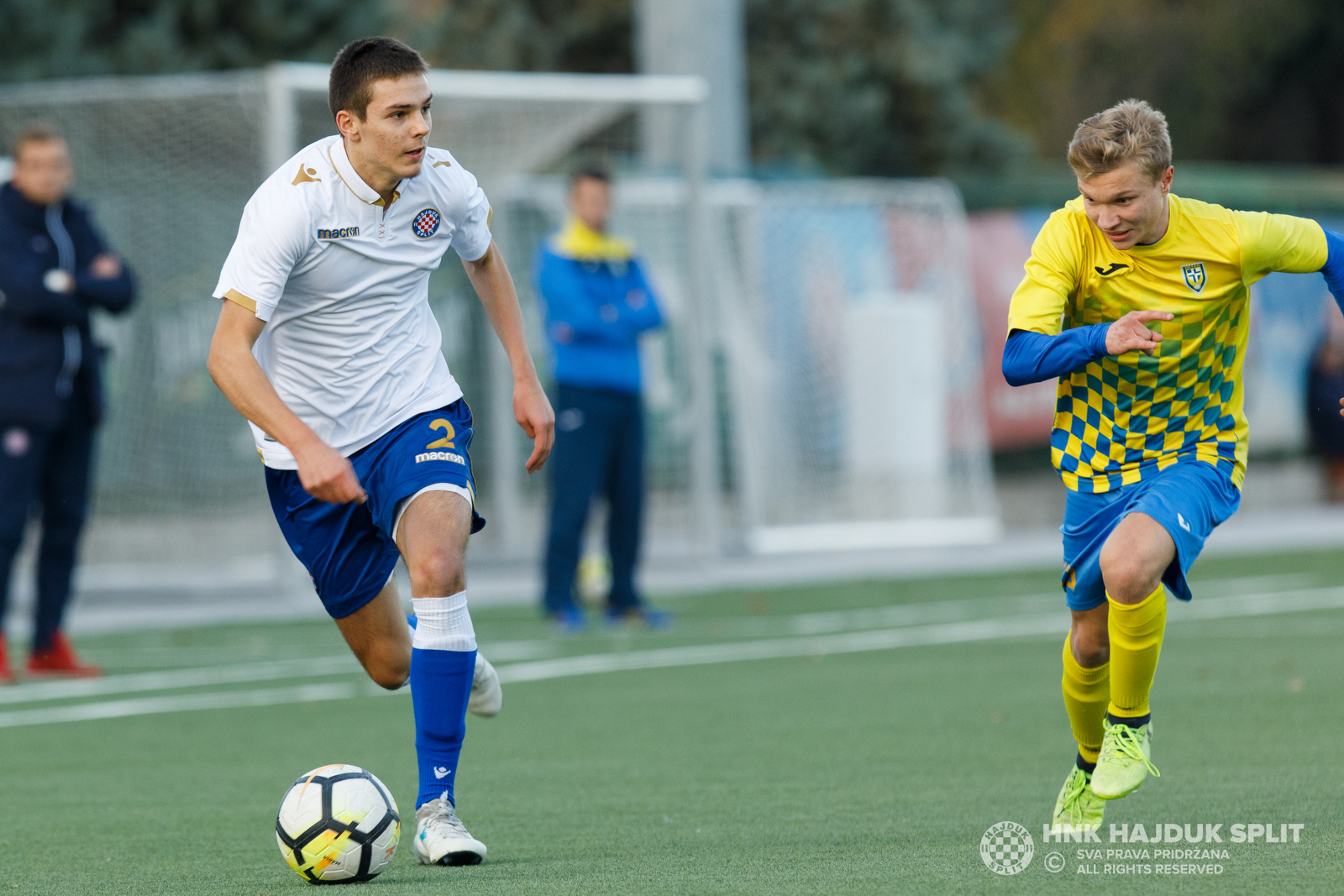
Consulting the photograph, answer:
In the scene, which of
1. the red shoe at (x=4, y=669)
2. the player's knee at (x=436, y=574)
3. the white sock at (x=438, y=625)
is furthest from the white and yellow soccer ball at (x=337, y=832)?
the red shoe at (x=4, y=669)

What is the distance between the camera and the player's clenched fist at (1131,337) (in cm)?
455

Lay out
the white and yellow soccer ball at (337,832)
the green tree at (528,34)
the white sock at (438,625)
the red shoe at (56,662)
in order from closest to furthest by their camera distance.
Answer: the white and yellow soccer ball at (337,832) → the white sock at (438,625) → the red shoe at (56,662) → the green tree at (528,34)

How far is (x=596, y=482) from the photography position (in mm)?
10789

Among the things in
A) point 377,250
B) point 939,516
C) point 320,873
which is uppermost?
point 377,250

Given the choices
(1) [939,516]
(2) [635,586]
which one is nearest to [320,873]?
(2) [635,586]

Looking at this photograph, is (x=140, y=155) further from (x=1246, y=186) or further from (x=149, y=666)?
(x=1246, y=186)

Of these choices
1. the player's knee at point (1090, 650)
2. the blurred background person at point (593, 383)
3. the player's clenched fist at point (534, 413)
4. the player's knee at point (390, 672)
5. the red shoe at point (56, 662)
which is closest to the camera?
the player's knee at point (1090, 650)

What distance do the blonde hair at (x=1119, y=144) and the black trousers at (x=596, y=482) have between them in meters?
6.04

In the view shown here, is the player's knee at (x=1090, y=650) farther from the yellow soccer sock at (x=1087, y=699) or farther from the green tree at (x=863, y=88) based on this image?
the green tree at (x=863, y=88)

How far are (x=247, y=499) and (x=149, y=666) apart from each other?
12.8ft

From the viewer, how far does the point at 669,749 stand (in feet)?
22.5

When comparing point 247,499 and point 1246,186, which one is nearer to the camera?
point 247,499

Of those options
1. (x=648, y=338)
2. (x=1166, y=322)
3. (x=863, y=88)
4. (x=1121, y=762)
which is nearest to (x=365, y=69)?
(x=1166, y=322)

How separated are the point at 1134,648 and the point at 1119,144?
4.25 ft
